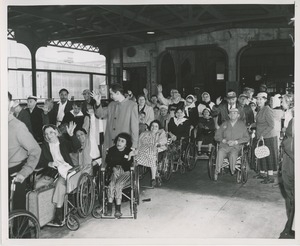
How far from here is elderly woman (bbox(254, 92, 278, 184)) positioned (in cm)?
472

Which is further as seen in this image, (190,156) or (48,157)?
(190,156)

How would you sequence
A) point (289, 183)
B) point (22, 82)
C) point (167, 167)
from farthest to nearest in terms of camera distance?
point (22, 82), point (167, 167), point (289, 183)

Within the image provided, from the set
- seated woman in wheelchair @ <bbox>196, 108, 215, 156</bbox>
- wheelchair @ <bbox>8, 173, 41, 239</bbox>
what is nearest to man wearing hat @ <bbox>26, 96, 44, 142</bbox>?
wheelchair @ <bbox>8, 173, 41, 239</bbox>

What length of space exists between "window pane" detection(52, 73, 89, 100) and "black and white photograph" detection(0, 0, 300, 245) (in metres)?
0.05

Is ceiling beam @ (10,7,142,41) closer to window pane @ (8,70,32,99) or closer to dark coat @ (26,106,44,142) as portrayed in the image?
window pane @ (8,70,32,99)

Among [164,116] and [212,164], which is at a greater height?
[164,116]

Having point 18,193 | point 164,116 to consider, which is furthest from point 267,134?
point 18,193

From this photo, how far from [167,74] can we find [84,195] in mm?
7620

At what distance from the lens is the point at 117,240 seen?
2971 millimetres

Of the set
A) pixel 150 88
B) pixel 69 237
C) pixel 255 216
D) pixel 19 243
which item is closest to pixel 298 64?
pixel 255 216

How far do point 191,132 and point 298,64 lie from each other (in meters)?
3.04

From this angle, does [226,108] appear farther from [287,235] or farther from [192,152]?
[287,235]

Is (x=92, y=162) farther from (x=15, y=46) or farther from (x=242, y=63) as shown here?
(x=242, y=63)

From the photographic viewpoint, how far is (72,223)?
3.37m
